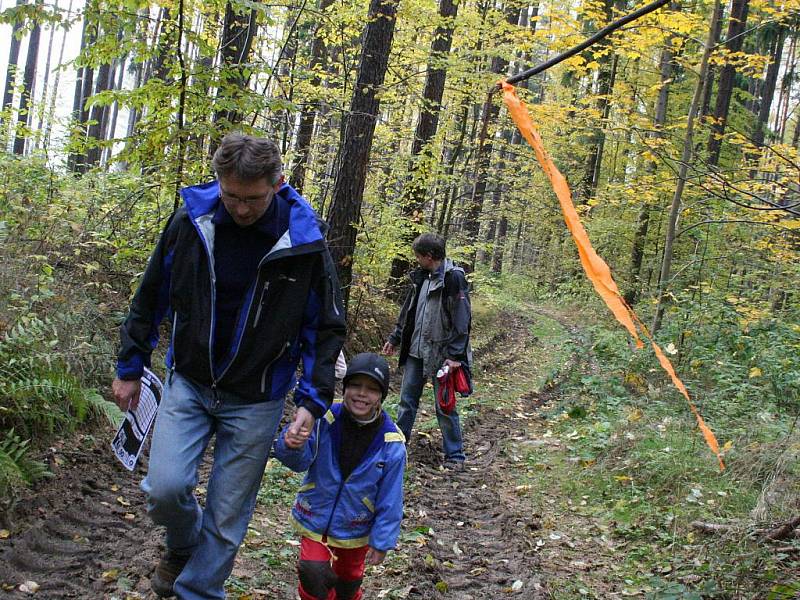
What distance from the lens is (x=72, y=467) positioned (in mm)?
4883

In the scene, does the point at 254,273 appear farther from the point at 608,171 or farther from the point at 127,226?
the point at 608,171

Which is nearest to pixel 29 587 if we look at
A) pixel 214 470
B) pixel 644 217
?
pixel 214 470

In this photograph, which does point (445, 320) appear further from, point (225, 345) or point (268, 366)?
point (225, 345)

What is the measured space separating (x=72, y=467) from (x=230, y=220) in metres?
2.97

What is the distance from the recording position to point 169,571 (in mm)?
3242

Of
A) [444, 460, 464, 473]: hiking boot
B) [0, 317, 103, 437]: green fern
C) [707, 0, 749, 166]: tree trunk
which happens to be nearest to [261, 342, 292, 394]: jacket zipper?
[0, 317, 103, 437]: green fern

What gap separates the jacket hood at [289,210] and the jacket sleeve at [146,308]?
0.56 feet

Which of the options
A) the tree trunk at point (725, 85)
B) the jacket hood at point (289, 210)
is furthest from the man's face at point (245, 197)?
the tree trunk at point (725, 85)

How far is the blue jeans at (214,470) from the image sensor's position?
9.89 feet

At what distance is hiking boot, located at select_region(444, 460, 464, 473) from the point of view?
23.0ft

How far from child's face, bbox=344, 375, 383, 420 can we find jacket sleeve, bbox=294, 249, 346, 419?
0.21 m

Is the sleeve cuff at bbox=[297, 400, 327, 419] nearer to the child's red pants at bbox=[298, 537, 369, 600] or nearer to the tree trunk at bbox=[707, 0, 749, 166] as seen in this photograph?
the child's red pants at bbox=[298, 537, 369, 600]

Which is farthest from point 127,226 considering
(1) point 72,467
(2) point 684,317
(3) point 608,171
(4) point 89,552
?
(3) point 608,171

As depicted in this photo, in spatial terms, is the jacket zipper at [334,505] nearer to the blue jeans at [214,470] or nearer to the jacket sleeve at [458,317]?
the blue jeans at [214,470]
